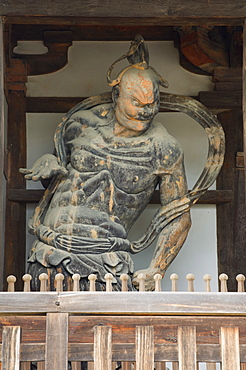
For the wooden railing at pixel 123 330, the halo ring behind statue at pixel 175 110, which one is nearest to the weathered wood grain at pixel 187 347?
the wooden railing at pixel 123 330

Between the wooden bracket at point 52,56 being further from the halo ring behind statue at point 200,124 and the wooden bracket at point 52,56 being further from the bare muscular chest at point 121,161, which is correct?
the bare muscular chest at point 121,161

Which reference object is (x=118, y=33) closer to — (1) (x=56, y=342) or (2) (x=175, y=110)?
(2) (x=175, y=110)

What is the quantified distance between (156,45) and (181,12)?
1.61m

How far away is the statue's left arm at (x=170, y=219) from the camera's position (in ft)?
24.5

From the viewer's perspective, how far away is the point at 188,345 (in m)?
6.12

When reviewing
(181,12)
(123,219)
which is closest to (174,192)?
(123,219)

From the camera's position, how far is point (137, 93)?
743 cm

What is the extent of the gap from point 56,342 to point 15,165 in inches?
93.7

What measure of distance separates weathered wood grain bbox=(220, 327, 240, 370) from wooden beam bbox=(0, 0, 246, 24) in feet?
6.66

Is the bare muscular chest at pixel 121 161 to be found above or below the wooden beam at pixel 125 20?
below

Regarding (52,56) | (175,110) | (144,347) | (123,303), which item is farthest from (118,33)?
(144,347)

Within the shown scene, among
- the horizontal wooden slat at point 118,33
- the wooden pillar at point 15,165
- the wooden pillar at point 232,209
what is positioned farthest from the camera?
the horizontal wooden slat at point 118,33

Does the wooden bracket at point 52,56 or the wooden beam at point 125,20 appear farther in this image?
the wooden bracket at point 52,56

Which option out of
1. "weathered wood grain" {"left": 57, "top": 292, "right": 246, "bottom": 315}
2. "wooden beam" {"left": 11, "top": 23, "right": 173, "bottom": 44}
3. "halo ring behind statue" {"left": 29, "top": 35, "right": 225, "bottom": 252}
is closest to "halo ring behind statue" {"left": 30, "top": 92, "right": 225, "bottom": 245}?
"halo ring behind statue" {"left": 29, "top": 35, "right": 225, "bottom": 252}
